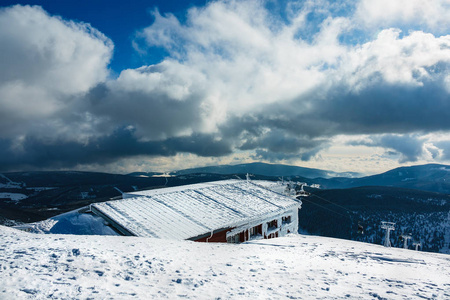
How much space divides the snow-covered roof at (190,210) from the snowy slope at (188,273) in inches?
342

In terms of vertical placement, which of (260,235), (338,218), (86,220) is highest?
(86,220)

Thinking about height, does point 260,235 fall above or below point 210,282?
below

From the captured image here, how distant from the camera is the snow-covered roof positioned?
19.0 metres

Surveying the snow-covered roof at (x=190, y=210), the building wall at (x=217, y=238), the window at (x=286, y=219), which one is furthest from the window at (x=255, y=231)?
the window at (x=286, y=219)

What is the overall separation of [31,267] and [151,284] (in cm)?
324

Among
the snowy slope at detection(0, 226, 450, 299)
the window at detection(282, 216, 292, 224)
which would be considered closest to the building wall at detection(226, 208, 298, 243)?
the window at detection(282, 216, 292, 224)

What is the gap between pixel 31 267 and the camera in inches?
263

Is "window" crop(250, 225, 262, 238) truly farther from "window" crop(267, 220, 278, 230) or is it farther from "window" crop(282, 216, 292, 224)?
"window" crop(282, 216, 292, 224)

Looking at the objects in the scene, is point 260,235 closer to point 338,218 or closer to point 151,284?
point 151,284

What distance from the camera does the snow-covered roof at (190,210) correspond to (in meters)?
19.0

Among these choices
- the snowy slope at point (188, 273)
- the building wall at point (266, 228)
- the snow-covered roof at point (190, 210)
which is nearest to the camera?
the snowy slope at point (188, 273)

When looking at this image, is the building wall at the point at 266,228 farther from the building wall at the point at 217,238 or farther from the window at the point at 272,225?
the building wall at the point at 217,238

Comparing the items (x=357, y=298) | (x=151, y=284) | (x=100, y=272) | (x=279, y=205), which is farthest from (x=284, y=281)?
(x=279, y=205)

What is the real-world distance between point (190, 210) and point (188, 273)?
51.8 feet
